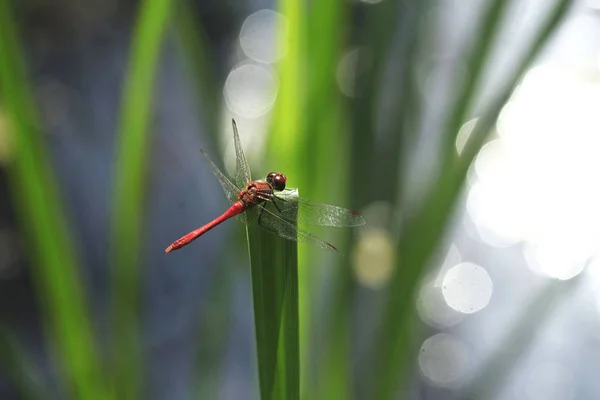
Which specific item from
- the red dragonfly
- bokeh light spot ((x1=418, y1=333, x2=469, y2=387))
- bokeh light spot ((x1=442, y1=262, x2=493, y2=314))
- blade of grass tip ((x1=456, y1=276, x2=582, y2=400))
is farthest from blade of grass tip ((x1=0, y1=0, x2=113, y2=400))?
bokeh light spot ((x1=442, y1=262, x2=493, y2=314))

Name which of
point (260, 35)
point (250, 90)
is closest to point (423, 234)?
point (250, 90)

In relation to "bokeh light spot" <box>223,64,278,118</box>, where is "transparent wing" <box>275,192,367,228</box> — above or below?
below

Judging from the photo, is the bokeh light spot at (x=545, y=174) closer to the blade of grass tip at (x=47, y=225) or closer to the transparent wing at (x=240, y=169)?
the transparent wing at (x=240, y=169)

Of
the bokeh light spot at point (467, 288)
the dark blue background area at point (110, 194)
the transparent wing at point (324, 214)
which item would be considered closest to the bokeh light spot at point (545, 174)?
the bokeh light spot at point (467, 288)

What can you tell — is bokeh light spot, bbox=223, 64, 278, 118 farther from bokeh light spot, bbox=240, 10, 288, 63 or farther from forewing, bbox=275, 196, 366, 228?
Result: forewing, bbox=275, 196, 366, 228

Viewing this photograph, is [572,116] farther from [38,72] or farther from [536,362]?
[38,72]

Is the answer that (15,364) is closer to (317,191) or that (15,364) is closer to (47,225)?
(47,225)

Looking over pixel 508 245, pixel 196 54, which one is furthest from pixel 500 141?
pixel 196 54
